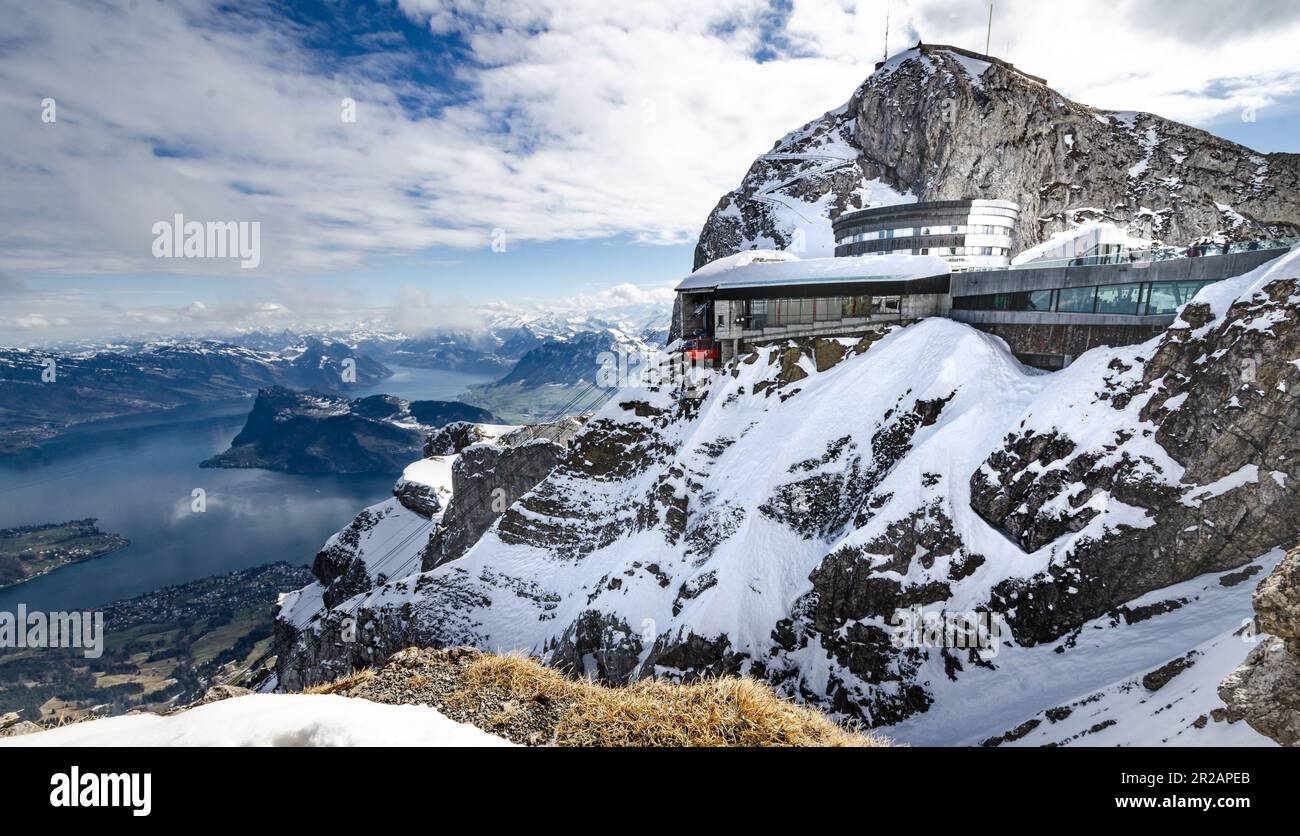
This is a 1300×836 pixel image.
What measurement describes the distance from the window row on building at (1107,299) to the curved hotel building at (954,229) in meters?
23.5

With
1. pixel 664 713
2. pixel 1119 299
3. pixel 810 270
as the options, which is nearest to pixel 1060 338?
pixel 1119 299

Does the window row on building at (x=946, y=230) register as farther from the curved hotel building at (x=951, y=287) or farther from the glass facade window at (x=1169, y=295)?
the glass facade window at (x=1169, y=295)

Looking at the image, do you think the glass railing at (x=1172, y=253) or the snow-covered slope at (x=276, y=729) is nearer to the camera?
the snow-covered slope at (x=276, y=729)

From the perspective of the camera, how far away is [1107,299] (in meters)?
26.9

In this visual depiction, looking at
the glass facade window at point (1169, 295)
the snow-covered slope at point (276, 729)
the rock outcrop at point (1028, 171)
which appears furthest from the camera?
the rock outcrop at point (1028, 171)

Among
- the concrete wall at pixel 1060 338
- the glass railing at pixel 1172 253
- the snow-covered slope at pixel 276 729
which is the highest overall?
the glass railing at pixel 1172 253

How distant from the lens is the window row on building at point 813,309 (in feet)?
132

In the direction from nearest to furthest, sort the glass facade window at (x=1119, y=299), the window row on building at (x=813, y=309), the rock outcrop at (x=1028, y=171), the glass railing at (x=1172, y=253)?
the glass railing at (x=1172, y=253) → the glass facade window at (x=1119, y=299) → the window row on building at (x=813, y=309) → the rock outcrop at (x=1028, y=171)

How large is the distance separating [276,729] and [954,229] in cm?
6500

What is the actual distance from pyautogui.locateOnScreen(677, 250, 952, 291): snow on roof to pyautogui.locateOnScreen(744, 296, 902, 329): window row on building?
1.61 m

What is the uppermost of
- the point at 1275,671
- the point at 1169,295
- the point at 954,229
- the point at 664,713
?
the point at 954,229

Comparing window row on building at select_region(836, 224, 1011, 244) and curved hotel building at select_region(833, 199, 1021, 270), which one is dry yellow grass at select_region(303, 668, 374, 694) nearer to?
curved hotel building at select_region(833, 199, 1021, 270)

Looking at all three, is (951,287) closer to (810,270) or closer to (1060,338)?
(1060,338)

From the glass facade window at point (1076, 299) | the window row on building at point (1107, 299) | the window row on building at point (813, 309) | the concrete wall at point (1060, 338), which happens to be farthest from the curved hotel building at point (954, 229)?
the glass facade window at point (1076, 299)
